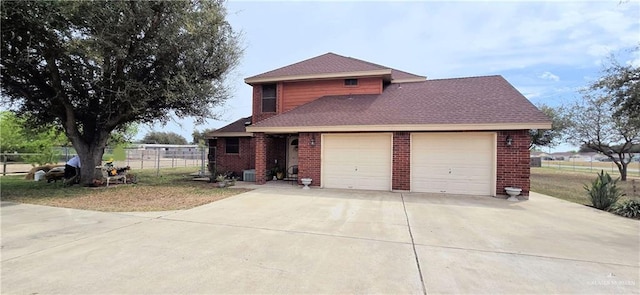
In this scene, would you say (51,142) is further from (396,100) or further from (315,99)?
(396,100)

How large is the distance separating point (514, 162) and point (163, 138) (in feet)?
303

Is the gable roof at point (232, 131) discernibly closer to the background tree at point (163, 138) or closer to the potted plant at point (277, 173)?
the potted plant at point (277, 173)

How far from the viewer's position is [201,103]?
12.2 meters

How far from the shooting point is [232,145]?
15172 mm

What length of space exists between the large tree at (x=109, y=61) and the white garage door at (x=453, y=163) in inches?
340

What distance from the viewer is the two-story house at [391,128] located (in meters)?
9.37

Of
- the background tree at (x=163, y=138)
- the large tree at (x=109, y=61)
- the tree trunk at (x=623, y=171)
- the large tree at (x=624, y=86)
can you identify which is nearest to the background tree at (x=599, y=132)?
the tree trunk at (x=623, y=171)

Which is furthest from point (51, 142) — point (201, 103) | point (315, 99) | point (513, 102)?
point (513, 102)

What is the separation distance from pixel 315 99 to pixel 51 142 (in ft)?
61.2

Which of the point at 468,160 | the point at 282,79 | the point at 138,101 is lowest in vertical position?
the point at 468,160

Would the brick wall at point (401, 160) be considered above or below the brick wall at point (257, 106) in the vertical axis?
below

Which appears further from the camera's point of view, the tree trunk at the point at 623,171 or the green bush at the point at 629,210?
the tree trunk at the point at 623,171

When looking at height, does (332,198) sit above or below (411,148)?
below

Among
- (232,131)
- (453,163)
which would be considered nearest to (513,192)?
→ (453,163)
